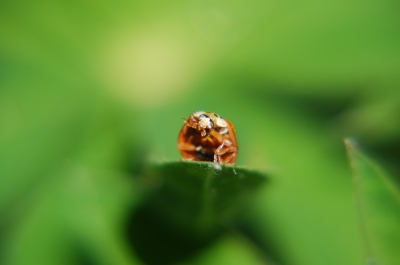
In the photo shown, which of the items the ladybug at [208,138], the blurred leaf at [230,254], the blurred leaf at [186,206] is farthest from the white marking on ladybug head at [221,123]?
the blurred leaf at [230,254]

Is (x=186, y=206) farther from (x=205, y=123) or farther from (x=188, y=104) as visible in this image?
(x=188, y=104)

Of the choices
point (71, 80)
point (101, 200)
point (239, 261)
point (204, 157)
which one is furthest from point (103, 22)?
point (239, 261)

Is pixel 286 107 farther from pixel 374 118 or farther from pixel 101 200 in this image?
pixel 101 200

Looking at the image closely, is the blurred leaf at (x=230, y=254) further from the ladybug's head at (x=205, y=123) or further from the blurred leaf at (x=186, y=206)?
the ladybug's head at (x=205, y=123)

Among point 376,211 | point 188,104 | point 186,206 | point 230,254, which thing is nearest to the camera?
point 376,211

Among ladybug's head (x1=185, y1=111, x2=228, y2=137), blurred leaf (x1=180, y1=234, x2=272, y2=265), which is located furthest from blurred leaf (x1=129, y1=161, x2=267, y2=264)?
ladybug's head (x1=185, y1=111, x2=228, y2=137)

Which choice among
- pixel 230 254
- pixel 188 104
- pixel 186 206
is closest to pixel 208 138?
pixel 186 206
